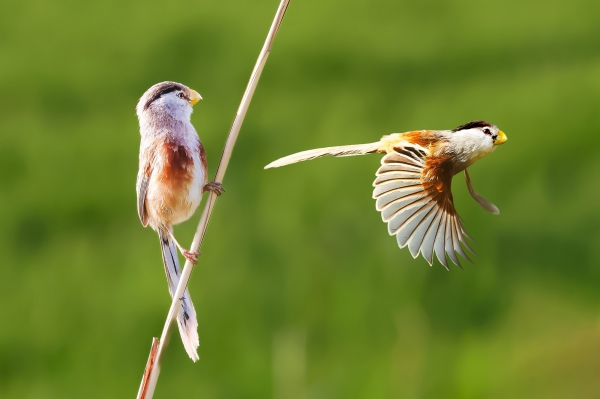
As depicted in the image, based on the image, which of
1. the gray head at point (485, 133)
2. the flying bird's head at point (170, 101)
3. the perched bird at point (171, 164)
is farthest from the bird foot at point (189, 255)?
the gray head at point (485, 133)

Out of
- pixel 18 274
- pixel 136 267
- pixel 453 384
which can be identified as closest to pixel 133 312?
pixel 136 267

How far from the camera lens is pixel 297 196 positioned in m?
1.40

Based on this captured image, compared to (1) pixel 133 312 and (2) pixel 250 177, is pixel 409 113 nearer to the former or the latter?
(2) pixel 250 177

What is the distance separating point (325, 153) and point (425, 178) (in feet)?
0.26

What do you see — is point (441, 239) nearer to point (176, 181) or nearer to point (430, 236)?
point (430, 236)

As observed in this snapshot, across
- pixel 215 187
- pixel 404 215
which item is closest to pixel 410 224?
pixel 404 215

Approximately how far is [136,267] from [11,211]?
0.29 meters

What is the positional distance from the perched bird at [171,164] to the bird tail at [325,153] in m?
0.07

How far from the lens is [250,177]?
1379 mm

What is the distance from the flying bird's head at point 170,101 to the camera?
53cm

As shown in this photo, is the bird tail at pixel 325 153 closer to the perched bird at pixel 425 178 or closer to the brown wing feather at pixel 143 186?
the perched bird at pixel 425 178

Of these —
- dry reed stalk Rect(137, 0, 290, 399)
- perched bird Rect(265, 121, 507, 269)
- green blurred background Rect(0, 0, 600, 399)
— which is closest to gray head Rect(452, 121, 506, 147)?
perched bird Rect(265, 121, 507, 269)

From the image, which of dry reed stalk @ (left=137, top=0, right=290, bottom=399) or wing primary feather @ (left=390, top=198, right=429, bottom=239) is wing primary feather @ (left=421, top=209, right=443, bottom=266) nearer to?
wing primary feather @ (left=390, top=198, right=429, bottom=239)

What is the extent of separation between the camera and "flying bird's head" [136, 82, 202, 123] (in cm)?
53
